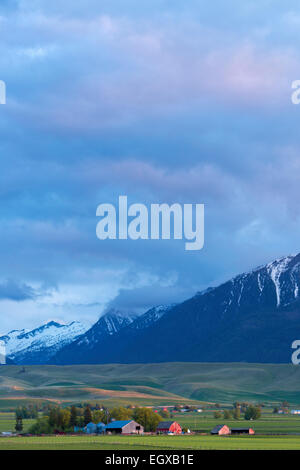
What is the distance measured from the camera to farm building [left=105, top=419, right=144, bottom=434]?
19296 centimetres

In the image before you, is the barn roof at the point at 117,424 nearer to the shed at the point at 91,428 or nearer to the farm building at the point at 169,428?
the shed at the point at 91,428

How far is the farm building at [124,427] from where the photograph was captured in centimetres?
19296

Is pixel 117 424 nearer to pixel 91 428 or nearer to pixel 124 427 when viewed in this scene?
pixel 124 427

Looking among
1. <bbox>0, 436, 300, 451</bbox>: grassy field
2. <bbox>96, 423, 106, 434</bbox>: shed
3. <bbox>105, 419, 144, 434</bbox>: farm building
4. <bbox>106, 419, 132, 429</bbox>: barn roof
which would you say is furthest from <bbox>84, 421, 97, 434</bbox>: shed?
<bbox>0, 436, 300, 451</bbox>: grassy field

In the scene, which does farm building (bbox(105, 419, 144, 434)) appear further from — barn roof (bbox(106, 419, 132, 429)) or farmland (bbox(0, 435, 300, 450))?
farmland (bbox(0, 435, 300, 450))

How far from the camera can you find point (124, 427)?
19300cm

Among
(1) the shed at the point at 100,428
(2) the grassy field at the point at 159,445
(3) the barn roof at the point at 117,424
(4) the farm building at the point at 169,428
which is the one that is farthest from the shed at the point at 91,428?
(2) the grassy field at the point at 159,445

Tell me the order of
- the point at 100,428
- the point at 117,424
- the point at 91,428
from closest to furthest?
1. the point at 117,424
2. the point at 100,428
3. the point at 91,428

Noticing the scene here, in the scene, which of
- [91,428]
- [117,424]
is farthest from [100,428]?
[117,424]

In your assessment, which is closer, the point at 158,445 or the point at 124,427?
the point at 158,445

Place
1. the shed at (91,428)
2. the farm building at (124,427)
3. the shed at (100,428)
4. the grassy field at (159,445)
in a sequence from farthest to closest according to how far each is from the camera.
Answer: the shed at (91,428)
the shed at (100,428)
the farm building at (124,427)
the grassy field at (159,445)

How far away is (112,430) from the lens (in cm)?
19325
